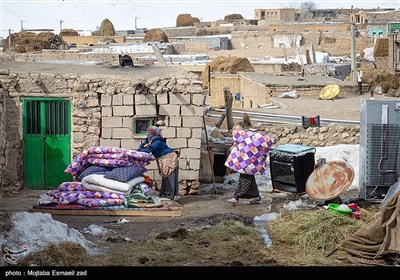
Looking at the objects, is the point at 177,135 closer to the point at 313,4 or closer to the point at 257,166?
the point at 257,166

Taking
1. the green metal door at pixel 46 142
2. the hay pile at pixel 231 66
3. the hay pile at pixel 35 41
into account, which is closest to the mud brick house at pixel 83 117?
the green metal door at pixel 46 142

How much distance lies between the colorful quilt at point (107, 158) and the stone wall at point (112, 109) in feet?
4.36

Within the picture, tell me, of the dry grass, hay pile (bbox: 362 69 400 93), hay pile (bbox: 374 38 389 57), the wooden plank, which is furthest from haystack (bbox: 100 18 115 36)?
the dry grass

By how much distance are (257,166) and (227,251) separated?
366 cm

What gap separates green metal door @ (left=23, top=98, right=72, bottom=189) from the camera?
14.8 metres

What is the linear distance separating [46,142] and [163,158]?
2.30 meters

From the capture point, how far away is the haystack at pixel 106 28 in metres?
70.4

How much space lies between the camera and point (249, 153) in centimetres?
1353

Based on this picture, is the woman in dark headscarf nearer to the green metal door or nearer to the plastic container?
the green metal door

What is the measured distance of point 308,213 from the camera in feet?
37.8

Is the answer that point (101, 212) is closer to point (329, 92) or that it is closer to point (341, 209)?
point (341, 209)

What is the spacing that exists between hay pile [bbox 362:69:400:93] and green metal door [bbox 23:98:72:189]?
28.4 meters

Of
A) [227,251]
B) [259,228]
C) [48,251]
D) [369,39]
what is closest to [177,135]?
[259,228]

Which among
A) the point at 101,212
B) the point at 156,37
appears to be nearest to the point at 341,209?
the point at 101,212
